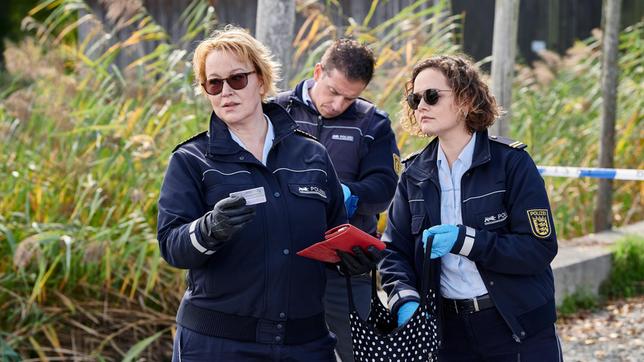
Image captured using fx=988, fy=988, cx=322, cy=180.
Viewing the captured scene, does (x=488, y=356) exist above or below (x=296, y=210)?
below

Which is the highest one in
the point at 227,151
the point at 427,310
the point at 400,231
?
the point at 227,151

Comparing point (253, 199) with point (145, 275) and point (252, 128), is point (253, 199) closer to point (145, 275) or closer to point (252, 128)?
point (252, 128)

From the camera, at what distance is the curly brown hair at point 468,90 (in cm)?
304

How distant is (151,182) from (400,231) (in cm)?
249

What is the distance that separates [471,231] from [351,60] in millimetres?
1315

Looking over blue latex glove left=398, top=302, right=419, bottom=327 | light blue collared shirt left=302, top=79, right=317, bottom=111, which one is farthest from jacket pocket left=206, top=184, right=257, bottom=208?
light blue collared shirt left=302, top=79, right=317, bottom=111

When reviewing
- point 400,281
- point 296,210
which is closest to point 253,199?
point 296,210

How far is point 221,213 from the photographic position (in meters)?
2.52

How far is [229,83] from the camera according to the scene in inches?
113

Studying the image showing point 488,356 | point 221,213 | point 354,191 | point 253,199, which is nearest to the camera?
point 221,213

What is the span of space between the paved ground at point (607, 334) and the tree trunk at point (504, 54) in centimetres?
129

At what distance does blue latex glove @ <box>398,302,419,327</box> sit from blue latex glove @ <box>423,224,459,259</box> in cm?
16

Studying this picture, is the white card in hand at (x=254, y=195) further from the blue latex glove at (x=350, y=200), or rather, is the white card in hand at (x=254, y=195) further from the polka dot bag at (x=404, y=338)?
the blue latex glove at (x=350, y=200)

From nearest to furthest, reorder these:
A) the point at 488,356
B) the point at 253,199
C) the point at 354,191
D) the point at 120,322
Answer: the point at 253,199, the point at 488,356, the point at 354,191, the point at 120,322
